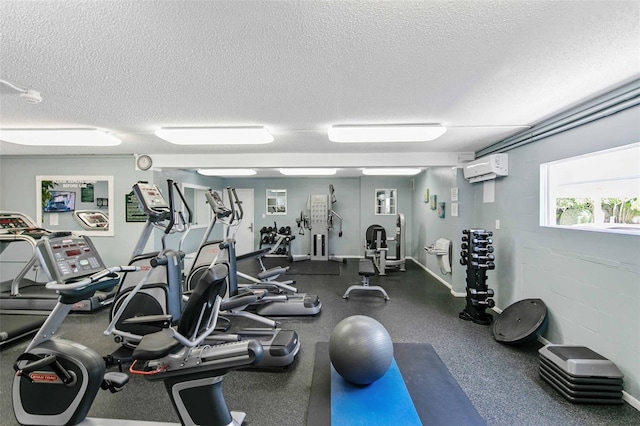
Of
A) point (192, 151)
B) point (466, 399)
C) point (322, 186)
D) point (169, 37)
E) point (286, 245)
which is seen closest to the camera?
point (169, 37)

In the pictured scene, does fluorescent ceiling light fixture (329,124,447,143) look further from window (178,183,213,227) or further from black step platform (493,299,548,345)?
window (178,183,213,227)

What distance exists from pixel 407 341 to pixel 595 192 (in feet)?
7.32

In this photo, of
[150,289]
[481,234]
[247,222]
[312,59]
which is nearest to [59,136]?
[150,289]

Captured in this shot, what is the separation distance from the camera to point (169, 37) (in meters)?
1.43

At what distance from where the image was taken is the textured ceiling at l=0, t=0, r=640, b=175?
1.26 meters

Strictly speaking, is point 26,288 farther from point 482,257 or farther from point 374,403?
point 482,257

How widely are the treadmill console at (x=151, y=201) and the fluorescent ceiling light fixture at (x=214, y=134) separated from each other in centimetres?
80

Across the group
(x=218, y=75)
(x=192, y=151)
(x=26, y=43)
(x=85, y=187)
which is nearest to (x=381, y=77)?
(x=218, y=75)

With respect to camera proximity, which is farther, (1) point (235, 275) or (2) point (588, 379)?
(1) point (235, 275)

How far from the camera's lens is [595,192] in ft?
7.93

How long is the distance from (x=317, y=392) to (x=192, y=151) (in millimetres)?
3865

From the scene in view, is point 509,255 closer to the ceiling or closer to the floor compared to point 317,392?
closer to the ceiling

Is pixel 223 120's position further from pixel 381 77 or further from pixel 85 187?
pixel 85 187

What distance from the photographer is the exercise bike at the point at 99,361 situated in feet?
5.12
